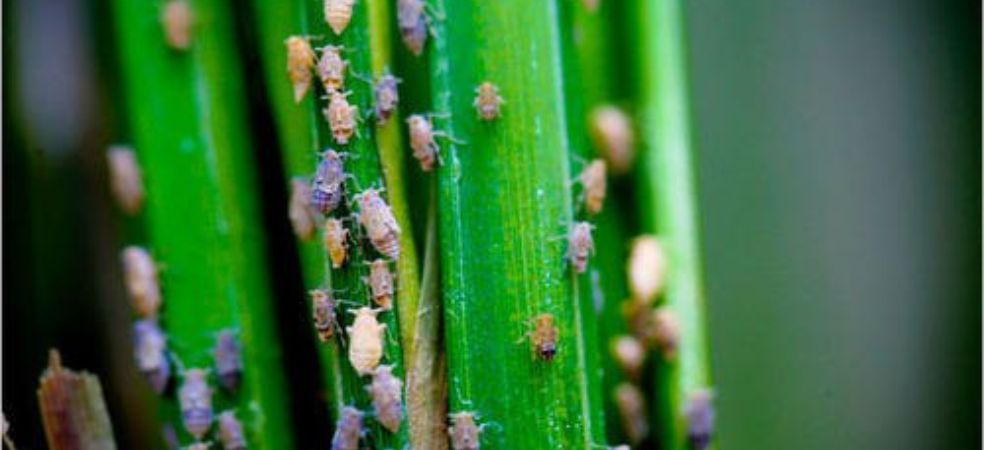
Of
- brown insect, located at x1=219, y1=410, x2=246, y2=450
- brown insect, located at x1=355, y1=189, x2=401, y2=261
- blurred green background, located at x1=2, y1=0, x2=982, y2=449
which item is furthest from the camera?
blurred green background, located at x1=2, y1=0, x2=982, y2=449

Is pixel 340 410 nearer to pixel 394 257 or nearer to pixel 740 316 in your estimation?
pixel 394 257

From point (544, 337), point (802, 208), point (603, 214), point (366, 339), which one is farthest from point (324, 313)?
point (802, 208)

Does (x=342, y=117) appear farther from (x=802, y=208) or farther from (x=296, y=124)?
(x=802, y=208)

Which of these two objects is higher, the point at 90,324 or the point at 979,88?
the point at 979,88

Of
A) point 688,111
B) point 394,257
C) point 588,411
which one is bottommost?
point 588,411

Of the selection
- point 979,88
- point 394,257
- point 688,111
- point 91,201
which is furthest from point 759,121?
point 91,201

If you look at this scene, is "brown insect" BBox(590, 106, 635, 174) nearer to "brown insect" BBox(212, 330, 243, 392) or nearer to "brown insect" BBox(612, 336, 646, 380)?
"brown insect" BBox(612, 336, 646, 380)

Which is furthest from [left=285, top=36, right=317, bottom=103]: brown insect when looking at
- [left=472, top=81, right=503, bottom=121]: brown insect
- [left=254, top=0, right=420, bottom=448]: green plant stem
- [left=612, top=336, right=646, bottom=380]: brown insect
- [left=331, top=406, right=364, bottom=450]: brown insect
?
[left=612, top=336, right=646, bottom=380]: brown insect

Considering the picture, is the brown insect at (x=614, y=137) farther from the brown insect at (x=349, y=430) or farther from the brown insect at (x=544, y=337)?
the brown insect at (x=349, y=430)
